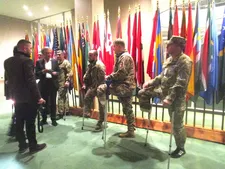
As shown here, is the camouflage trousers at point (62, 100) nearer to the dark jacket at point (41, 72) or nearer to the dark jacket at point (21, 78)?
the dark jacket at point (41, 72)

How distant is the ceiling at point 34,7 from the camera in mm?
6882

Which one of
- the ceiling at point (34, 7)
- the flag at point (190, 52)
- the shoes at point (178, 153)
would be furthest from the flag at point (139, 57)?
the ceiling at point (34, 7)

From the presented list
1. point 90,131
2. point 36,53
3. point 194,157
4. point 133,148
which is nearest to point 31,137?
point 90,131

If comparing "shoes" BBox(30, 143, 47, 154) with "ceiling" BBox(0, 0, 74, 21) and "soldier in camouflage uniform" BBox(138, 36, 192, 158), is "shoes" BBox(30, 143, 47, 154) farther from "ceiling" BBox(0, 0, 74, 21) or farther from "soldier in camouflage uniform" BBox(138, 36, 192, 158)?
"ceiling" BBox(0, 0, 74, 21)

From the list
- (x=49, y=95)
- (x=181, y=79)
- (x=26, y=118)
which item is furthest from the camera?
(x=49, y=95)

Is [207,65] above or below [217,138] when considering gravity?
above

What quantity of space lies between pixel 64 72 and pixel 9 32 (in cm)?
752

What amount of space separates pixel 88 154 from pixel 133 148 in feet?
2.15

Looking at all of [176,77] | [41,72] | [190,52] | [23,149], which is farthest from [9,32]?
[176,77]

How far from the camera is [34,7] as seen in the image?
7465mm

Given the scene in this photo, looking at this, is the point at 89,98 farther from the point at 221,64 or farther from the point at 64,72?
the point at 221,64

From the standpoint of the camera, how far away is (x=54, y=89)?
3.75 metres

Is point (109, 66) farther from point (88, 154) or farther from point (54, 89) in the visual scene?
point (88, 154)

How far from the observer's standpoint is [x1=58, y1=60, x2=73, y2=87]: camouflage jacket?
4.01 m
